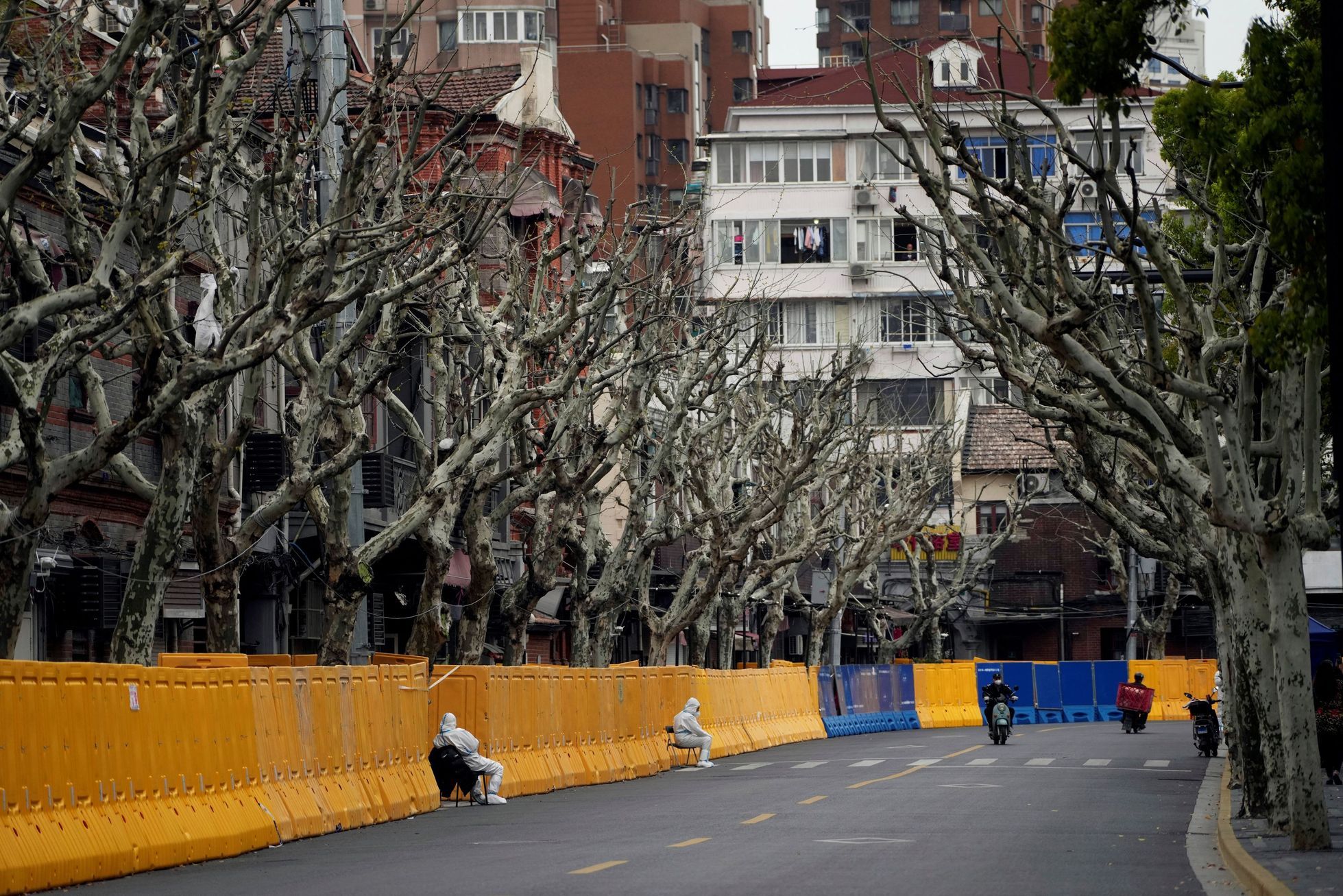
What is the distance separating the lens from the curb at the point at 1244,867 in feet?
48.0

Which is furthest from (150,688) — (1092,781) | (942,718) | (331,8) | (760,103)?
(760,103)

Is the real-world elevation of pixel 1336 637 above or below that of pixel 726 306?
below

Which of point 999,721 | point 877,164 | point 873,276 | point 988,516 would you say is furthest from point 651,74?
point 999,721

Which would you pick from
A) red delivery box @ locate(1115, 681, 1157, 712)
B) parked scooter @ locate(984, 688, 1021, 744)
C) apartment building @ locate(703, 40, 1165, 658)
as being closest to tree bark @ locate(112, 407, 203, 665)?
parked scooter @ locate(984, 688, 1021, 744)

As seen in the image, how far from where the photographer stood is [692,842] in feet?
63.8

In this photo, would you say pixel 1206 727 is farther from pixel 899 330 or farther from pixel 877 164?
pixel 877 164

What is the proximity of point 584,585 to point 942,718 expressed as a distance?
1095 inches

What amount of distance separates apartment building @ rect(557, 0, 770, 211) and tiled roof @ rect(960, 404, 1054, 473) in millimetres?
20232

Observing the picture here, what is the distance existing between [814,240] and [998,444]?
38.3ft

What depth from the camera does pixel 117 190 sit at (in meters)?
20.9

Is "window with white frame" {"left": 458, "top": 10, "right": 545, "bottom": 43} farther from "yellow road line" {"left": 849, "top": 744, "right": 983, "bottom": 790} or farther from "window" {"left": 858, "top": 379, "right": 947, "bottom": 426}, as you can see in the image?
"yellow road line" {"left": 849, "top": 744, "right": 983, "bottom": 790}

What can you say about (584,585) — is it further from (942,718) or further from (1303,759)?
(942,718)

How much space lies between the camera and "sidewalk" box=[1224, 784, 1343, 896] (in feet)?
49.1

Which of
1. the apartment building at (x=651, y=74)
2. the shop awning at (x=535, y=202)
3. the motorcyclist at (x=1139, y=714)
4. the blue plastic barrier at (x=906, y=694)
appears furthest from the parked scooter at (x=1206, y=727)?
the apartment building at (x=651, y=74)
